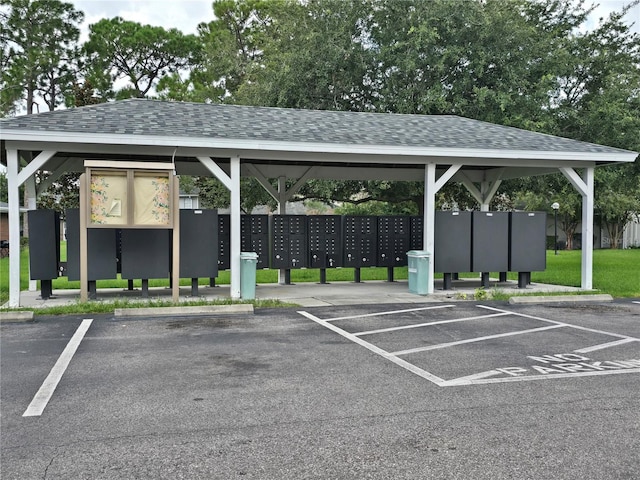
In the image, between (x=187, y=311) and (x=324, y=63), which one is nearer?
(x=187, y=311)

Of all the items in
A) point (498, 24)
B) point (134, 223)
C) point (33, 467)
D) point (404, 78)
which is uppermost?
point (498, 24)

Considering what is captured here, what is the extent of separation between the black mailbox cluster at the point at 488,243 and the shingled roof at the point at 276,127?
1769mm

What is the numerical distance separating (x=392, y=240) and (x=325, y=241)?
1.74 m

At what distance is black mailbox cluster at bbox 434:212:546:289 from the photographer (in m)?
13.3

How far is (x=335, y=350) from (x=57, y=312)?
5417mm

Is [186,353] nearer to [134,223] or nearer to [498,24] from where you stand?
[134,223]

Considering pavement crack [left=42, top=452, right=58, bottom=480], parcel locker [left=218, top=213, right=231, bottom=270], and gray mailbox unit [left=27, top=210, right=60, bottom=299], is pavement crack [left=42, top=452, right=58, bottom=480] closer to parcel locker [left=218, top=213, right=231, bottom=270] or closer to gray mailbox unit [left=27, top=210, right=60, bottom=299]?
gray mailbox unit [left=27, top=210, right=60, bottom=299]

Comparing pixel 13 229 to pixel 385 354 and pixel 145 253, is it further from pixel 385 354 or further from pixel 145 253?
pixel 385 354

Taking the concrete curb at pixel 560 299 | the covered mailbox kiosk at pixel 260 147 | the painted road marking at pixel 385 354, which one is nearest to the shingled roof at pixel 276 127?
the covered mailbox kiosk at pixel 260 147

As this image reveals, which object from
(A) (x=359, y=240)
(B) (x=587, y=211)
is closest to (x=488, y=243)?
(B) (x=587, y=211)

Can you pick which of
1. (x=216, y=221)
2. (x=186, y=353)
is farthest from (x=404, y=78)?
(x=186, y=353)

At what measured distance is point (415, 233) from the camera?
1472 centimetres

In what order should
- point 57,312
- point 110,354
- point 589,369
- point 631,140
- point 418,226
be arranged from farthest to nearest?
1. point 631,140
2. point 418,226
3. point 57,312
4. point 110,354
5. point 589,369

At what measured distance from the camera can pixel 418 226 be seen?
14758 millimetres
